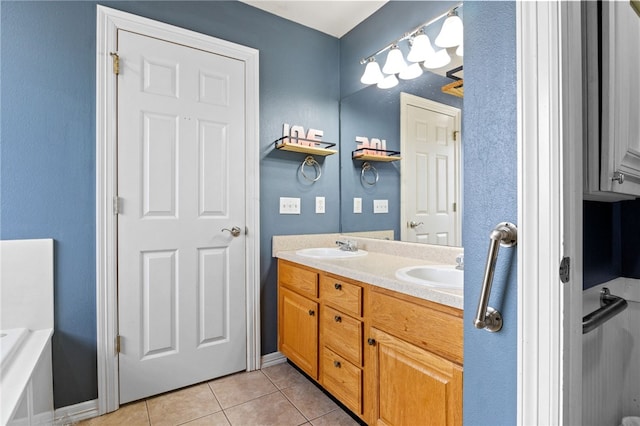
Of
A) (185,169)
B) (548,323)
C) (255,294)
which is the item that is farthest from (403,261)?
(185,169)

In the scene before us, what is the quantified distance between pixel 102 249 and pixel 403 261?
167 cm

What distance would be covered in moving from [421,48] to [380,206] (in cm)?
101

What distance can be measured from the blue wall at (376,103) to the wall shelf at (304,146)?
6.3 inches

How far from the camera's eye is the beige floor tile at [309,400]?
1731 millimetres

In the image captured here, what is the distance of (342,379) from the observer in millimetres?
1613

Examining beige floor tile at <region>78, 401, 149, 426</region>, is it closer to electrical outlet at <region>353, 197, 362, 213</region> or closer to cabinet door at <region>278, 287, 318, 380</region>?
cabinet door at <region>278, 287, 318, 380</region>

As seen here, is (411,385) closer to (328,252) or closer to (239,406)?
(239,406)

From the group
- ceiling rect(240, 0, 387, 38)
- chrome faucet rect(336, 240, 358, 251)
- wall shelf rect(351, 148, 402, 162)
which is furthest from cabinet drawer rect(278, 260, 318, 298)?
ceiling rect(240, 0, 387, 38)

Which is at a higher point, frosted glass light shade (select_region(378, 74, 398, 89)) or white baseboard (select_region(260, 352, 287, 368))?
frosted glass light shade (select_region(378, 74, 398, 89))

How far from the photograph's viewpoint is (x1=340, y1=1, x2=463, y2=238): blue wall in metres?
1.95

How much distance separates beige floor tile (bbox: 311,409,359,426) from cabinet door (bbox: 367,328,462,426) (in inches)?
10.2

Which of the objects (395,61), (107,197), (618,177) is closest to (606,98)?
(618,177)

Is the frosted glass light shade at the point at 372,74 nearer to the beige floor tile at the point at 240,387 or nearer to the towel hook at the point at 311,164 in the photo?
the towel hook at the point at 311,164

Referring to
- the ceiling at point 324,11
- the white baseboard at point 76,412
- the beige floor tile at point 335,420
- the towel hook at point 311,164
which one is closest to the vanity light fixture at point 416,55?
the ceiling at point 324,11
